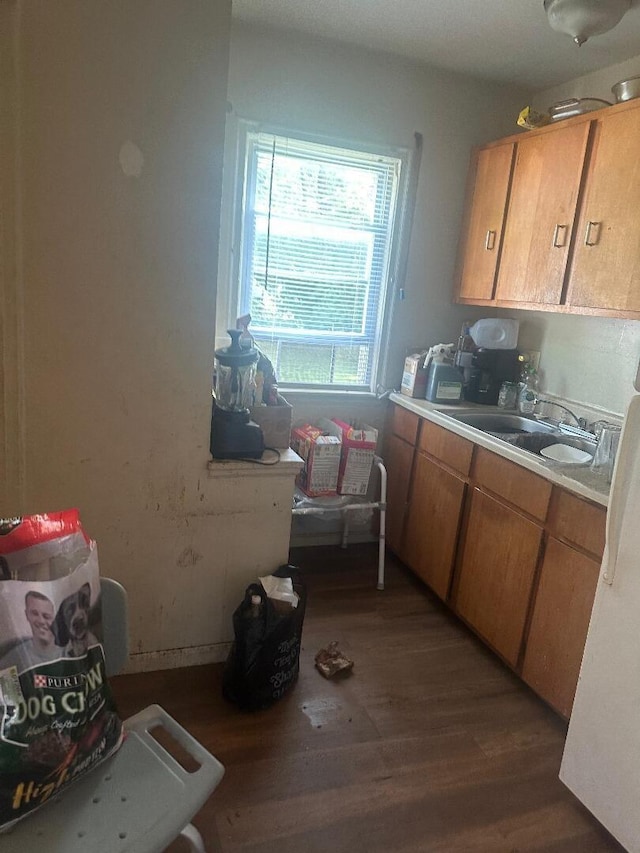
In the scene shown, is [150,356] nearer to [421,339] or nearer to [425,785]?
[425,785]

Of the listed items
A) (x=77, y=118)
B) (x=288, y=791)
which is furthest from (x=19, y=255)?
(x=288, y=791)

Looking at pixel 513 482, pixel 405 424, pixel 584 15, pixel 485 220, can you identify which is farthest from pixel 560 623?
pixel 584 15

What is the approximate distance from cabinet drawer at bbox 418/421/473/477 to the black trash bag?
0.98 meters

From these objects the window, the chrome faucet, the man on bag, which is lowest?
the man on bag

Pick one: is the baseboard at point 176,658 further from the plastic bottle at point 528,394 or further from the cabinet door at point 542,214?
the cabinet door at point 542,214

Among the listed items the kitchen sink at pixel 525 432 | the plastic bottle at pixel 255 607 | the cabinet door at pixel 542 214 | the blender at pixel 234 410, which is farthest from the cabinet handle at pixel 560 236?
the plastic bottle at pixel 255 607

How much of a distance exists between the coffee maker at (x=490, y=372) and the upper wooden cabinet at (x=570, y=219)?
294 millimetres

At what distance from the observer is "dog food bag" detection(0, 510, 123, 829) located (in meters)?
0.95

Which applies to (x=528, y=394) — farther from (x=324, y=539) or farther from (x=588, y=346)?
(x=324, y=539)

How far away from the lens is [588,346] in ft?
8.61

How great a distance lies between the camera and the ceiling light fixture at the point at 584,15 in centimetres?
192

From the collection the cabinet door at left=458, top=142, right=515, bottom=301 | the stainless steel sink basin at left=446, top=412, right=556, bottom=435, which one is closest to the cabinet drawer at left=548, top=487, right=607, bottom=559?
the stainless steel sink basin at left=446, top=412, right=556, bottom=435

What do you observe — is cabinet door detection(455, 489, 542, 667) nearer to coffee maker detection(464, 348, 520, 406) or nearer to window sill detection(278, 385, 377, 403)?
coffee maker detection(464, 348, 520, 406)

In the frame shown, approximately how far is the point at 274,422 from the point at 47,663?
1.25 metres
